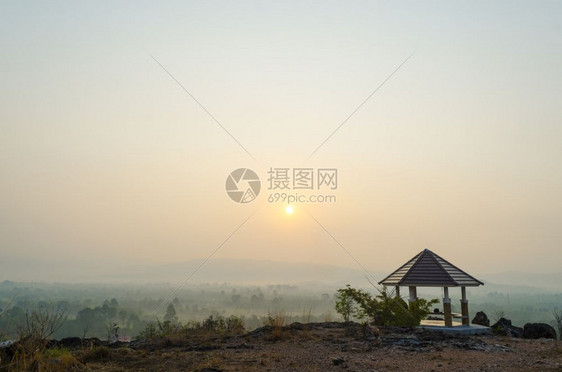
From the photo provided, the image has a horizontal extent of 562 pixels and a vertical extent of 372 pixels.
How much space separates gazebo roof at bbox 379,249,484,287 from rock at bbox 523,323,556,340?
265 cm

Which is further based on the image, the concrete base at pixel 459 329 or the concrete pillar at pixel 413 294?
the concrete pillar at pixel 413 294

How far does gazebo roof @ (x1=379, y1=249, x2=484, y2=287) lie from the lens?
70.3ft

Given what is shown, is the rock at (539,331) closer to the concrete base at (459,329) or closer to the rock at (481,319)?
the concrete base at (459,329)

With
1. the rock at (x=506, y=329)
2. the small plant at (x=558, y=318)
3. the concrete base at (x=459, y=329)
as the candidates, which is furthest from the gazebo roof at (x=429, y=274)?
the small plant at (x=558, y=318)

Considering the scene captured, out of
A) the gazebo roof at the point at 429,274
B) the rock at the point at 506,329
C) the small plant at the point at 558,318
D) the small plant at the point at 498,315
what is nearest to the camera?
the rock at the point at 506,329

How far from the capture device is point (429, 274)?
21.9 meters

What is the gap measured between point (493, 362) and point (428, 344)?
8.77 feet

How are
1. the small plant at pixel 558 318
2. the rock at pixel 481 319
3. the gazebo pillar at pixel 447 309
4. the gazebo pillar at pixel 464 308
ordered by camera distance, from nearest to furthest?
1. the gazebo pillar at pixel 447 309
2. the gazebo pillar at pixel 464 308
3. the small plant at pixel 558 318
4. the rock at pixel 481 319

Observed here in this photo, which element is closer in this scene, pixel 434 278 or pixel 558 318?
pixel 434 278

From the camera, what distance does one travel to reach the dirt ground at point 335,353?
40.8 ft

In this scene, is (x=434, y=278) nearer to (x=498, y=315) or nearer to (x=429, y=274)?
(x=429, y=274)

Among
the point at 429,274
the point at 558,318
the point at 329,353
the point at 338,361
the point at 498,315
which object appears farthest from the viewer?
the point at 498,315

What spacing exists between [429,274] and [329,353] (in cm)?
937

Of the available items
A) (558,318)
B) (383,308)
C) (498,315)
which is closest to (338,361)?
(383,308)
